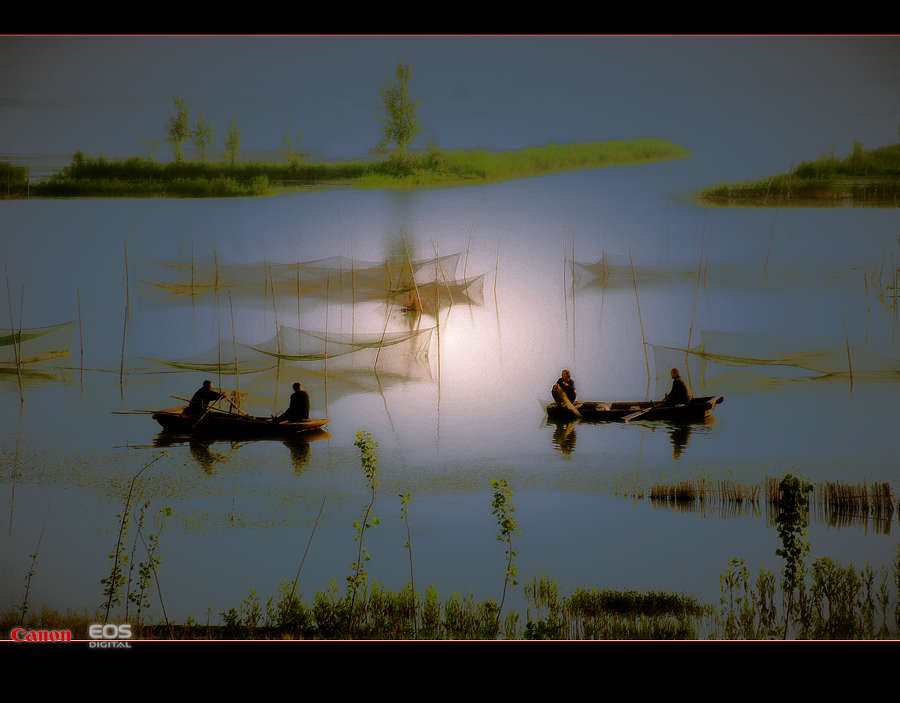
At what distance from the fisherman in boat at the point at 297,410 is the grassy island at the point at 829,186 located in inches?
97.3

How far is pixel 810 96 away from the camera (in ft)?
12.0

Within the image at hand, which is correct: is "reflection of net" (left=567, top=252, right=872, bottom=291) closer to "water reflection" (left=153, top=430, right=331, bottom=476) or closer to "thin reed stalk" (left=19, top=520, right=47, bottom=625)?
"water reflection" (left=153, top=430, right=331, bottom=476)

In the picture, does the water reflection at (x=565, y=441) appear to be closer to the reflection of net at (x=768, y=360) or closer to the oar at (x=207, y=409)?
the reflection of net at (x=768, y=360)

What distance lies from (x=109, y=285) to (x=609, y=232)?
9.32 feet

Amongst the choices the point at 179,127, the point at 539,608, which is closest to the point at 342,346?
the point at 179,127

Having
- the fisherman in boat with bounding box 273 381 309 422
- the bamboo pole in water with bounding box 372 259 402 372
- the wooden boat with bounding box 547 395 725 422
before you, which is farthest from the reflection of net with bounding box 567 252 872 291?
the fisherman in boat with bounding box 273 381 309 422

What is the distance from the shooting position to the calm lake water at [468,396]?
3.54 meters

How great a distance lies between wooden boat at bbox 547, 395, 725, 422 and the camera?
3564 mm

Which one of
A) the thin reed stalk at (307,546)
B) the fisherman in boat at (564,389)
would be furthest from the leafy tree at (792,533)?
the thin reed stalk at (307,546)

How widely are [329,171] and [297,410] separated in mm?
1367

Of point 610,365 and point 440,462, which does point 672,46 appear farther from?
point 440,462

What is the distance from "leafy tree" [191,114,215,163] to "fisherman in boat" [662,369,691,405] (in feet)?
9.52

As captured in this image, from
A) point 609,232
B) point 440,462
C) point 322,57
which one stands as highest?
point 322,57
